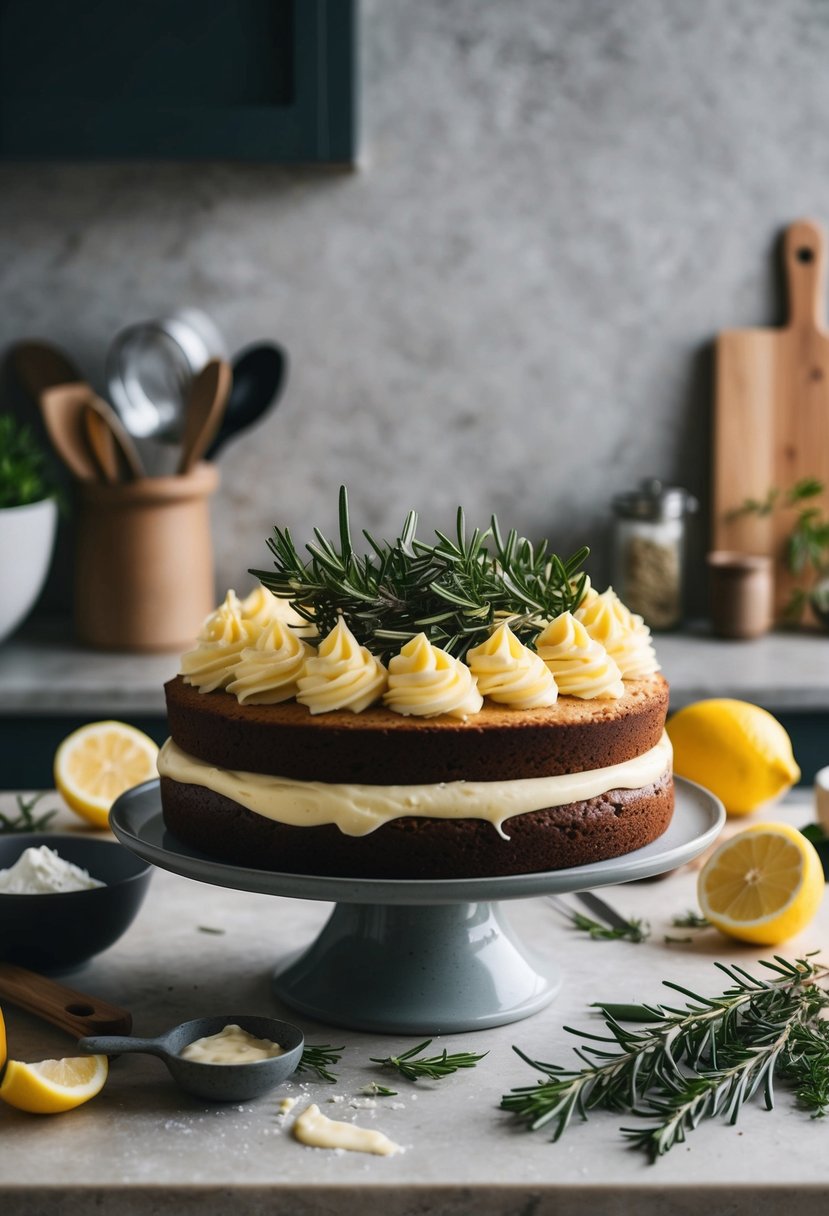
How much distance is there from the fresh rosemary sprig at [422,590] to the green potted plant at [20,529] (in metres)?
1.28

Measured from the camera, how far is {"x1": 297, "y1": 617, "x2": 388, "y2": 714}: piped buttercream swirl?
3.51 feet

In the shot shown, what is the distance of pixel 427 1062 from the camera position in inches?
→ 40.3

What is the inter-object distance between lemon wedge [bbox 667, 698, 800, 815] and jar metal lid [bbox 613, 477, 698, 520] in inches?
45.4

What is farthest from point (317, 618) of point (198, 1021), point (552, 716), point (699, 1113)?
point (699, 1113)

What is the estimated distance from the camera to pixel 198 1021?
3.35 feet

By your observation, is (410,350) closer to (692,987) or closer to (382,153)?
(382,153)

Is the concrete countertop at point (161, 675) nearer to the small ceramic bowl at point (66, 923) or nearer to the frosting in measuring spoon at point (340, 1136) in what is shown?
the small ceramic bowl at point (66, 923)

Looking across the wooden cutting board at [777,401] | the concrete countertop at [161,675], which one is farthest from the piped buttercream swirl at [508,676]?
the wooden cutting board at [777,401]

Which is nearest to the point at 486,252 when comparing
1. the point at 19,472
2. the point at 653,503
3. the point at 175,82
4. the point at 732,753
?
the point at 653,503

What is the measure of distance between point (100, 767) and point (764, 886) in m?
0.74

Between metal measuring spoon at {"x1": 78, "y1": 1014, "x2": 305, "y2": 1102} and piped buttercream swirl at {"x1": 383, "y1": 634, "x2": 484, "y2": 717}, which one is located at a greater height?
piped buttercream swirl at {"x1": 383, "y1": 634, "x2": 484, "y2": 717}

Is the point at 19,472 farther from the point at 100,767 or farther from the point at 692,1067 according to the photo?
the point at 692,1067

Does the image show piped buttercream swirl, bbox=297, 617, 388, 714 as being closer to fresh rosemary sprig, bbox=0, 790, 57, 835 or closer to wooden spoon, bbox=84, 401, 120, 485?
fresh rosemary sprig, bbox=0, 790, 57, 835

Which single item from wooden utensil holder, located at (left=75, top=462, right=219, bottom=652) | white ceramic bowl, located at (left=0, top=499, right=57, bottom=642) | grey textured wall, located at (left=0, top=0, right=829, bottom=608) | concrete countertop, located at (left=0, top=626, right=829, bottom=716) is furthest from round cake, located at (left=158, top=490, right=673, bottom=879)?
grey textured wall, located at (left=0, top=0, right=829, bottom=608)
